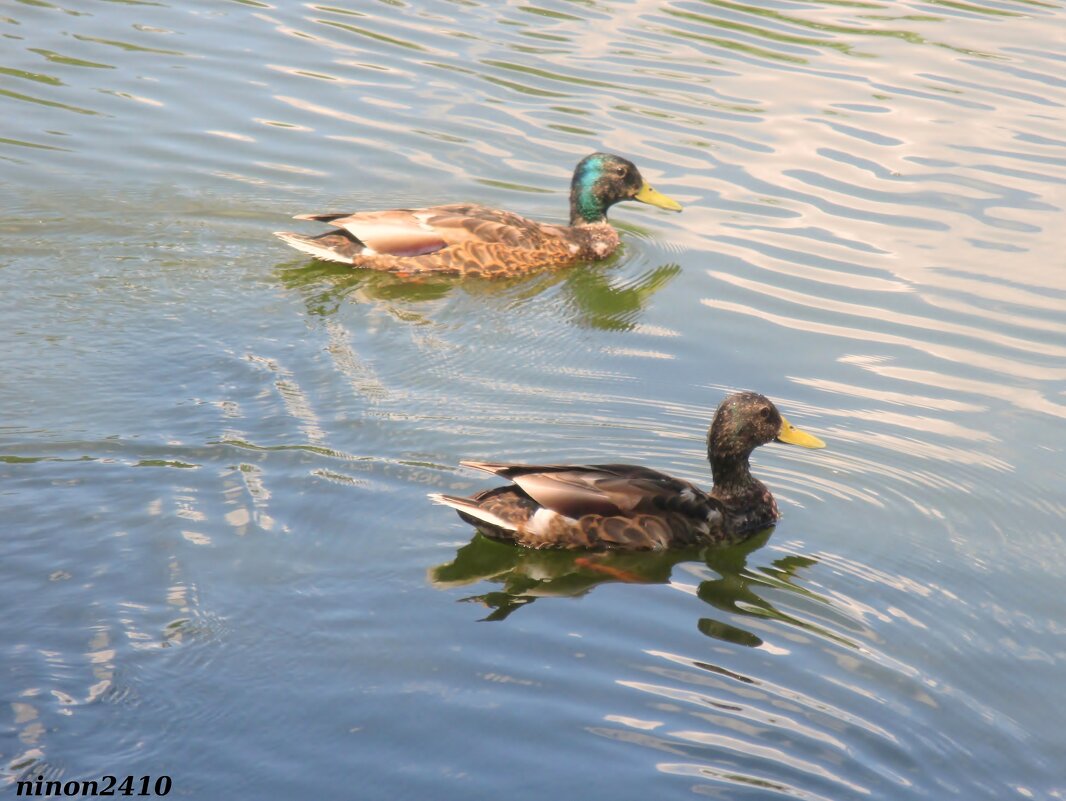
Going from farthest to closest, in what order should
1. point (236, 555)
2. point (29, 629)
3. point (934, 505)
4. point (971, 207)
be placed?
point (971, 207), point (934, 505), point (236, 555), point (29, 629)

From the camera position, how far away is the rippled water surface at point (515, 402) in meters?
5.68

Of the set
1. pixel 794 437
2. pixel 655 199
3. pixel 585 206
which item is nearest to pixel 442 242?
pixel 585 206

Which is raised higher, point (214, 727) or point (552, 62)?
point (552, 62)

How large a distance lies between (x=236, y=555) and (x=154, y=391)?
1.98 metres

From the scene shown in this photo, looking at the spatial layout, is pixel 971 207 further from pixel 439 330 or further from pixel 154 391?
pixel 154 391

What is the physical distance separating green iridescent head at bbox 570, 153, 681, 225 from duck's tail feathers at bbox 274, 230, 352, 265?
2087mm

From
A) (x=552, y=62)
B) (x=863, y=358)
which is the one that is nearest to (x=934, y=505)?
(x=863, y=358)

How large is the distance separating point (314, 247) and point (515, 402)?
9.57 feet

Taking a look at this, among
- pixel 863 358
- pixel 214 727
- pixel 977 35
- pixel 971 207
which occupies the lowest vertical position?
pixel 214 727

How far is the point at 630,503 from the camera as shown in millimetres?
7480

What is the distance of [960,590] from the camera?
710 cm

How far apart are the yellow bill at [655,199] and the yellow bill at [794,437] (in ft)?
14.8

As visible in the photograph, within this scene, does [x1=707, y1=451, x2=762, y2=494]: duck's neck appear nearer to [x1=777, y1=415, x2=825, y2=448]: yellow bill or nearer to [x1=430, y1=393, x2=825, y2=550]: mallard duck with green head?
[x1=430, y1=393, x2=825, y2=550]: mallard duck with green head

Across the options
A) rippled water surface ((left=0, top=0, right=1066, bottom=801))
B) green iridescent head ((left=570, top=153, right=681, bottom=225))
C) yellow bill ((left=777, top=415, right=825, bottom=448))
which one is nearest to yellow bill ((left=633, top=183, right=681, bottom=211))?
green iridescent head ((left=570, top=153, right=681, bottom=225))
